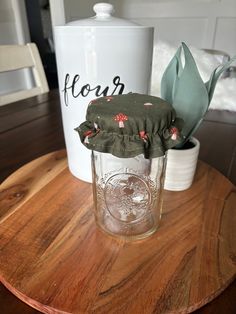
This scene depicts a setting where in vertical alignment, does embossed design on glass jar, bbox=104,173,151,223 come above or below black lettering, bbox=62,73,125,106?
below

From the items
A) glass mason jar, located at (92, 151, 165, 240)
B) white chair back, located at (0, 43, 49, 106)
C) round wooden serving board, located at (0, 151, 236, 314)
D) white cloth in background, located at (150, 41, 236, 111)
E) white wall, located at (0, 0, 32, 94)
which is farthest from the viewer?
white wall, located at (0, 0, 32, 94)

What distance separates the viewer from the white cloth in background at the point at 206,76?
777 mm

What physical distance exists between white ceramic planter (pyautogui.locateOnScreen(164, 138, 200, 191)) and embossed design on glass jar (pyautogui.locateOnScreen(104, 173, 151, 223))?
43mm

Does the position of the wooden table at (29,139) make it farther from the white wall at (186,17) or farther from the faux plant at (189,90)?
the white wall at (186,17)

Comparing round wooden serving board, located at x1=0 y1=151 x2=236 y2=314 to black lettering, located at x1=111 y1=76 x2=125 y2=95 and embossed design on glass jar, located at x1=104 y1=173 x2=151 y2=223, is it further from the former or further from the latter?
black lettering, located at x1=111 y1=76 x2=125 y2=95

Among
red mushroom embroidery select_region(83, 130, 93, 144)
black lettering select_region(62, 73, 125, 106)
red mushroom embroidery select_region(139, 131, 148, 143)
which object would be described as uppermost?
black lettering select_region(62, 73, 125, 106)

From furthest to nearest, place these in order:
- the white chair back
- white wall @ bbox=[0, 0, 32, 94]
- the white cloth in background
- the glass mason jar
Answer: white wall @ bbox=[0, 0, 32, 94]
the white chair back
the white cloth in background
the glass mason jar

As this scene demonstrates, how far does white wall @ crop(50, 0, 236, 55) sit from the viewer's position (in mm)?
1879

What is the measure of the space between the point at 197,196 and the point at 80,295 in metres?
0.22

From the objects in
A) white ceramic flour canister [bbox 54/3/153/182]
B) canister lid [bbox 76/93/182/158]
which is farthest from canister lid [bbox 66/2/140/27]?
canister lid [bbox 76/93/182/158]

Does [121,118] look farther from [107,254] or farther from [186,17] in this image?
[186,17]

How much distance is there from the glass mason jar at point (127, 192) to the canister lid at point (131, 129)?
84mm

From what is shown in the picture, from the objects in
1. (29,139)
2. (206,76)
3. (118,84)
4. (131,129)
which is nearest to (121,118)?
(131,129)

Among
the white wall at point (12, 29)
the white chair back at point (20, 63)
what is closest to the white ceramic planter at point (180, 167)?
the white chair back at point (20, 63)
